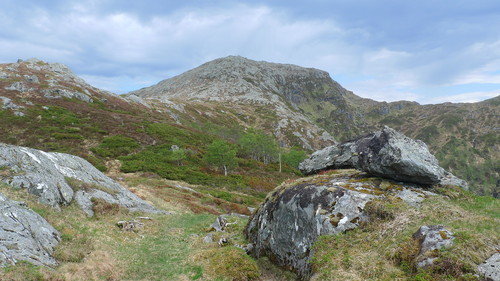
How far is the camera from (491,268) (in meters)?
7.60

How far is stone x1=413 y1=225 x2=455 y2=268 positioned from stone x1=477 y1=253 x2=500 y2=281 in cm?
103

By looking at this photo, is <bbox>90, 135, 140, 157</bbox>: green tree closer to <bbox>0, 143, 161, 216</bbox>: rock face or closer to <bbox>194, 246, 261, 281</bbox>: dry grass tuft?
<bbox>0, 143, 161, 216</bbox>: rock face

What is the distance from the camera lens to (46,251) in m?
12.1

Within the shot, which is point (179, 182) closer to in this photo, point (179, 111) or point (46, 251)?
point (46, 251)

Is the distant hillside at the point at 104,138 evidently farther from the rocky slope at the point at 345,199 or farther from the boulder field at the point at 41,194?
the rocky slope at the point at 345,199

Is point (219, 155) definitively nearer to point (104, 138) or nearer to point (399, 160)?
point (104, 138)

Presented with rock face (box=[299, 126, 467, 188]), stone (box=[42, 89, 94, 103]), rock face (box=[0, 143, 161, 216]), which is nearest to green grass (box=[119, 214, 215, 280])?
rock face (box=[0, 143, 161, 216])

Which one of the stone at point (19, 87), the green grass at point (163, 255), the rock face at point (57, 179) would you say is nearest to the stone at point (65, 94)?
the stone at point (19, 87)

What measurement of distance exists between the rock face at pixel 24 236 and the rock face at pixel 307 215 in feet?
34.7

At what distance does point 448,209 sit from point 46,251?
745 inches

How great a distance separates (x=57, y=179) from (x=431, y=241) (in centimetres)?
2555

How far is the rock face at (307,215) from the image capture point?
40.8 feet

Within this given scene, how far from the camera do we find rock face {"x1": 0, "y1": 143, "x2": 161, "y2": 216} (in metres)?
18.5

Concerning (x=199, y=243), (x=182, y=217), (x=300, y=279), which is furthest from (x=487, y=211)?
(x=182, y=217)
